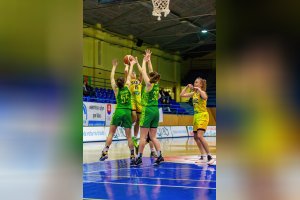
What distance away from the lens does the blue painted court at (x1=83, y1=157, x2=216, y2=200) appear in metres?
4.23

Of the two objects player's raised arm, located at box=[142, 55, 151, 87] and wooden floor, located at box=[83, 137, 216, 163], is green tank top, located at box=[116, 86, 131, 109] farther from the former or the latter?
wooden floor, located at box=[83, 137, 216, 163]

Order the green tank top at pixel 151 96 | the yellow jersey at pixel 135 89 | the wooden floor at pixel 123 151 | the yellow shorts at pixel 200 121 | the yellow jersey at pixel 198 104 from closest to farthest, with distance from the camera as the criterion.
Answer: the green tank top at pixel 151 96 → the yellow shorts at pixel 200 121 → the yellow jersey at pixel 198 104 → the yellow jersey at pixel 135 89 → the wooden floor at pixel 123 151

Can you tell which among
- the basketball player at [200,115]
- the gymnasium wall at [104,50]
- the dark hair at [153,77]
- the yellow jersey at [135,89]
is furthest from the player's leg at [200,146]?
the gymnasium wall at [104,50]

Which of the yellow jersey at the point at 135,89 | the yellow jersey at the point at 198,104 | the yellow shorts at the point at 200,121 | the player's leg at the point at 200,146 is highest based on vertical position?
the yellow jersey at the point at 135,89

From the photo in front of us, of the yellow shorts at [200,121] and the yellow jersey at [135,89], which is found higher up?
the yellow jersey at [135,89]

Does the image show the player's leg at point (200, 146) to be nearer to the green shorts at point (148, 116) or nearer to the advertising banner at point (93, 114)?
the green shorts at point (148, 116)

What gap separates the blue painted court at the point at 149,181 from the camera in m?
4.23

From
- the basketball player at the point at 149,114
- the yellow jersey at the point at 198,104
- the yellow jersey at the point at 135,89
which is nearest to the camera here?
the basketball player at the point at 149,114

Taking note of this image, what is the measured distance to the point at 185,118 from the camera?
77.3ft

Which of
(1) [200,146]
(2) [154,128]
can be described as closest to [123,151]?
(1) [200,146]

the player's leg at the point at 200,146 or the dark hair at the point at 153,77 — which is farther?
the player's leg at the point at 200,146

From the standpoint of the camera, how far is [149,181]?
17.2 ft
